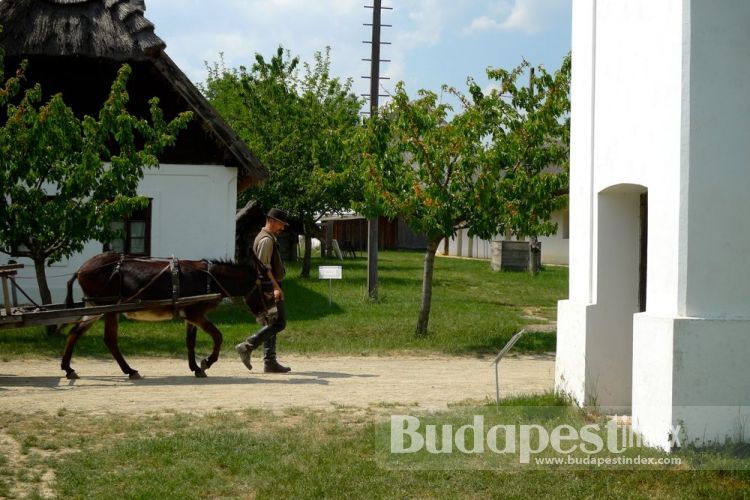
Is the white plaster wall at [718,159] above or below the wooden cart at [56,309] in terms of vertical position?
above

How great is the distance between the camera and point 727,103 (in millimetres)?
7523

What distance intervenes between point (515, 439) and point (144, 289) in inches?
223

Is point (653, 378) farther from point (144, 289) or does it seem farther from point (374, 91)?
point (374, 91)

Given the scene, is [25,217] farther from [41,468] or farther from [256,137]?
[256,137]

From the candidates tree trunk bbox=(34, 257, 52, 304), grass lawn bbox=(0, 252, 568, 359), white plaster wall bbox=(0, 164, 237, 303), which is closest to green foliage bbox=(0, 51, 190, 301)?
tree trunk bbox=(34, 257, 52, 304)

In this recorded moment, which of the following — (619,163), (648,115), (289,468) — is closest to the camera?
(289,468)

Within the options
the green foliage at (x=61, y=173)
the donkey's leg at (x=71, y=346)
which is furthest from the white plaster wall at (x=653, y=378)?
the green foliage at (x=61, y=173)

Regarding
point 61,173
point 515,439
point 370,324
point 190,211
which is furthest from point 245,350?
point 190,211

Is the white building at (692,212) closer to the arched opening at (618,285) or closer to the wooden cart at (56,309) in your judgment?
the arched opening at (618,285)

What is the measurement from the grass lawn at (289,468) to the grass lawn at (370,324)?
20.7 ft

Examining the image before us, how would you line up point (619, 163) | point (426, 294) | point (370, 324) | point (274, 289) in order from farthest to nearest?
point (370, 324) < point (426, 294) < point (274, 289) < point (619, 163)

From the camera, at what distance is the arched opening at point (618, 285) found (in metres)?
9.29

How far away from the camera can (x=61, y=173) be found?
14.6 m

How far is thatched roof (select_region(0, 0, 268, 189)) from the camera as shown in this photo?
764 inches
